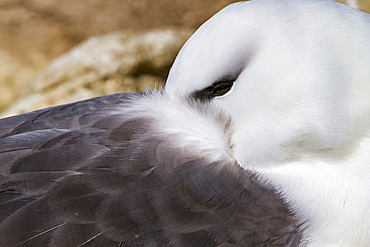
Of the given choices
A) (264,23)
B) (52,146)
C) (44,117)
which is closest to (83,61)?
(44,117)

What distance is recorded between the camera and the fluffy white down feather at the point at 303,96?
113cm

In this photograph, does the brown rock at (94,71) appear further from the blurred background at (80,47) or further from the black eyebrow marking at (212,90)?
the black eyebrow marking at (212,90)

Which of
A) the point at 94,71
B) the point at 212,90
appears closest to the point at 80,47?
the point at 94,71

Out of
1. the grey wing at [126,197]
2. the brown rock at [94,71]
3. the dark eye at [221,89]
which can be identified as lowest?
the grey wing at [126,197]

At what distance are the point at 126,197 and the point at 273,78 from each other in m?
0.45

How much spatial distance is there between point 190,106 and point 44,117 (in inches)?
18.8

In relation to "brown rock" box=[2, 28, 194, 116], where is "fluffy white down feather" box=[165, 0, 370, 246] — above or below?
below

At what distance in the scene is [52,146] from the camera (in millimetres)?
1266

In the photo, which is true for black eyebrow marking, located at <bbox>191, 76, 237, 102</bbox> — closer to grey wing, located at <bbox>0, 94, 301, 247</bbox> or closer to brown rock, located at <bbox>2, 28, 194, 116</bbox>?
grey wing, located at <bbox>0, 94, 301, 247</bbox>

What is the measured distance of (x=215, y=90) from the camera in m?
1.24

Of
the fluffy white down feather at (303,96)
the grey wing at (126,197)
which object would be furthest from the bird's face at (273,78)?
the grey wing at (126,197)

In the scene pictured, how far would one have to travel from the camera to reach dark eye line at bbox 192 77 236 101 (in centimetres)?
120

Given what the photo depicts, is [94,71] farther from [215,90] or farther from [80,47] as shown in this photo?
[215,90]

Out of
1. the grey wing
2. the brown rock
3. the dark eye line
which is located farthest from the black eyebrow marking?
the brown rock
